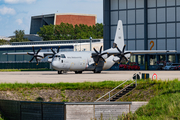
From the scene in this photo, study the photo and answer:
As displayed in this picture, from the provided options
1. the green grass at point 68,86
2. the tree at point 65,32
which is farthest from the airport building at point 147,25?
the tree at point 65,32

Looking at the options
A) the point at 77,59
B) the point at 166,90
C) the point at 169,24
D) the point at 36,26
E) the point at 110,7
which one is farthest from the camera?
the point at 36,26

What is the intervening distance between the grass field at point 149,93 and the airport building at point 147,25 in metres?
48.0

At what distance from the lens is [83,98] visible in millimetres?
25547

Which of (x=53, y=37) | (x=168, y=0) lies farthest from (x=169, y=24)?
(x=53, y=37)

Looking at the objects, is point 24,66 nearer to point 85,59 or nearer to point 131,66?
point 131,66

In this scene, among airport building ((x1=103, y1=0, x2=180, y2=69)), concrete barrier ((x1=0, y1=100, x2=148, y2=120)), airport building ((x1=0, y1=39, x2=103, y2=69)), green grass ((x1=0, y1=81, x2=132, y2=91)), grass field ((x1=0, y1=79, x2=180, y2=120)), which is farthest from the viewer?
airport building ((x1=0, y1=39, x2=103, y2=69))

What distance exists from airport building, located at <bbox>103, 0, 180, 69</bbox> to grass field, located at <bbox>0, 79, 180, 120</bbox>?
157 ft

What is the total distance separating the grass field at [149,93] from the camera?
56.7ft

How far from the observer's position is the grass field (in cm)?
1727

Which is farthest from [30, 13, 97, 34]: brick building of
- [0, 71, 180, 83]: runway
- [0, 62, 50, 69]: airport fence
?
[0, 71, 180, 83]: runway

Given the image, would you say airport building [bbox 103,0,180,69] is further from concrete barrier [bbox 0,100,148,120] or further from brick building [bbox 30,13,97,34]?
brick building [bbox 30,13,97,34]

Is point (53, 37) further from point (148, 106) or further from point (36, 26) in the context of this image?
point (148, 106)

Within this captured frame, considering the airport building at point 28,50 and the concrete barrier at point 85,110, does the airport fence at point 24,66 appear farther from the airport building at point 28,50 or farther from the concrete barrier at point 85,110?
the concrete barrier at point 85,110

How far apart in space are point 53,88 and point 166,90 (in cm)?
1079
